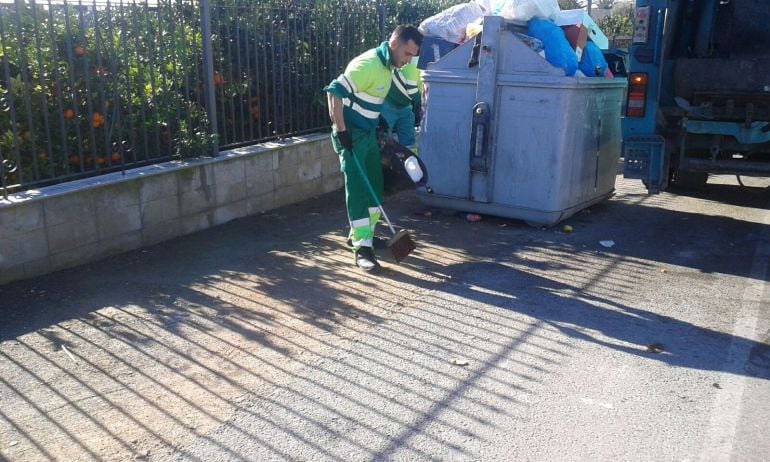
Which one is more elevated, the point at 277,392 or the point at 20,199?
the point at 20,199

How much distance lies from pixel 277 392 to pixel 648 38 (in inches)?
211

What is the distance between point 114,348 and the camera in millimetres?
4051

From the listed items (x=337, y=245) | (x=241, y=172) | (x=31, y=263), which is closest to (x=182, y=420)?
(x=31, y=263)

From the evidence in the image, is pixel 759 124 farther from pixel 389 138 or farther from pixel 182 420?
pixel 182 420

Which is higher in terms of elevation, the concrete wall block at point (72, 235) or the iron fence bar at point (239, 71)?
the iron fence bar at point (239, 71)

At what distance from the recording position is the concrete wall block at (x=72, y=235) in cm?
518

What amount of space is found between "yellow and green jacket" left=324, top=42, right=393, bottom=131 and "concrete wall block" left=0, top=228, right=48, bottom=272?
7.55 feet

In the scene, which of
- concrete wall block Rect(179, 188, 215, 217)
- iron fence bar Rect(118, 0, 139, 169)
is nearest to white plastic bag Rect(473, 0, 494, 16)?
concrete wall block Rect(179, 188, 215, 217)

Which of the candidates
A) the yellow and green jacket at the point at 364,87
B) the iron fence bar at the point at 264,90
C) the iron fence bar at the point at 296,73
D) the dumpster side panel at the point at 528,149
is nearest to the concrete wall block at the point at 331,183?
the iron fence bar at the point at 296,73

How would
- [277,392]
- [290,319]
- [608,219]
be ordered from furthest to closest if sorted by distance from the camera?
→ 1. [608,219]
2. [290,319]
3. [277,392]

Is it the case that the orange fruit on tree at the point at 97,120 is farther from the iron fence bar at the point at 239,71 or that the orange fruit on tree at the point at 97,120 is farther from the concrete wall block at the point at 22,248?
the iron fence bar at the point at 239,71

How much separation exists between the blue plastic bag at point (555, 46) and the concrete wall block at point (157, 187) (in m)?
3.45

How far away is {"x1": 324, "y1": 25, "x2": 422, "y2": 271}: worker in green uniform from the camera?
211 inches

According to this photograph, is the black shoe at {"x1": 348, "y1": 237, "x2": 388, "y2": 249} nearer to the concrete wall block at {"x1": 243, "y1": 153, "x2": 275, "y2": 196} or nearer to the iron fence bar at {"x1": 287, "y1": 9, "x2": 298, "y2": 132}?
the concrete wall block at {"x1": 243, "y1": 153, "x2": 275, "y2": 196}
